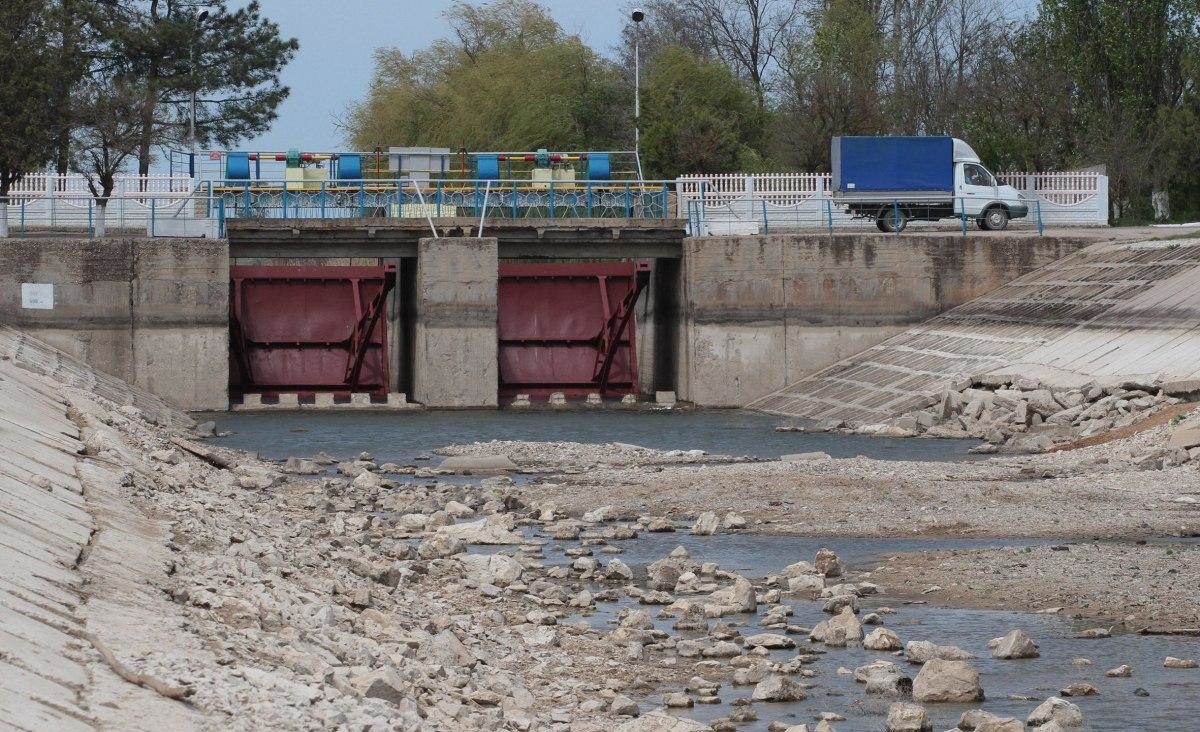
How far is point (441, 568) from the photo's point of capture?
17.1m

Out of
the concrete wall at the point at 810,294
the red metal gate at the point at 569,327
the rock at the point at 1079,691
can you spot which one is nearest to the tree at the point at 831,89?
the red metal gate at the point at 569,327

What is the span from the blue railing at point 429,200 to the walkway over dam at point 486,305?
2.16ft

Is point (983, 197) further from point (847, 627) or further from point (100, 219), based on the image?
point (847, 627)

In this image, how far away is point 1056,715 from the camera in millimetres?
11180

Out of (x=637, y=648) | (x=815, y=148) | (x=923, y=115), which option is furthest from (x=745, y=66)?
(x=637, y=648)

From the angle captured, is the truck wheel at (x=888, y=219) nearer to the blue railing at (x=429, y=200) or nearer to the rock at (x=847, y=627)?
the blue railing at (x=429, y=200)

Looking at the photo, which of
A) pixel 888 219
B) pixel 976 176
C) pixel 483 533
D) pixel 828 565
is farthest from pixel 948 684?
pixel 976 176

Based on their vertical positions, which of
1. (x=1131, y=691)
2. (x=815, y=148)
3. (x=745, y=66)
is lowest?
(x=1131, y=691)

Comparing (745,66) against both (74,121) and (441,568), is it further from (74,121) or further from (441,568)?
(441,568)

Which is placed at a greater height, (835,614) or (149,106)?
(149,106)

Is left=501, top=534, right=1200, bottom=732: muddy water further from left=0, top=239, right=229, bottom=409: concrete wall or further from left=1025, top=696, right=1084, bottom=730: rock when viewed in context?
left=0, top=239, right=229, bottom=409: concrete wall

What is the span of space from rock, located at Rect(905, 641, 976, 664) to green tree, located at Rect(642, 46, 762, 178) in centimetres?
5070

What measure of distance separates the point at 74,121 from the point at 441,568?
46.2m

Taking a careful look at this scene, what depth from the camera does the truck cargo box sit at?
46.6 meters
